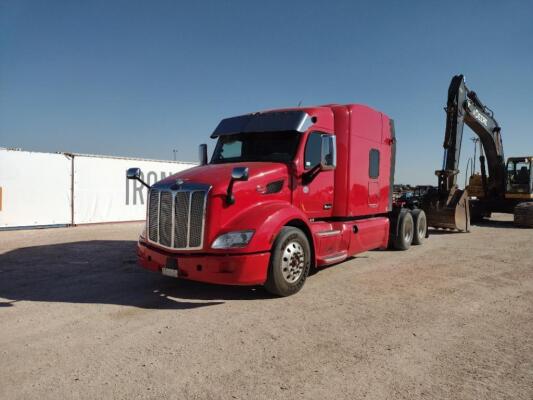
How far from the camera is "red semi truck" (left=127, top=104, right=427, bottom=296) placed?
5.19 metres

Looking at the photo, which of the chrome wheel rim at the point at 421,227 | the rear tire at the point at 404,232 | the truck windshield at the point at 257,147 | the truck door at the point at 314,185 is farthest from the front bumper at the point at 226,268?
the chrome wheel rim at the point at 421,227

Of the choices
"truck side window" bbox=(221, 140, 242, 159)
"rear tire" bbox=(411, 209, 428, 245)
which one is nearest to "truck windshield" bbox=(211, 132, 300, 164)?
"truck side window" bbox=(221, 140, 242, 159)

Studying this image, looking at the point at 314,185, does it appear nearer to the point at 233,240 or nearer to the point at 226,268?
the point at 233,240

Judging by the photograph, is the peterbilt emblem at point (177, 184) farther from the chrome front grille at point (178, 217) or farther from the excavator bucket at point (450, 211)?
the excavator bucket at point (450, 211)

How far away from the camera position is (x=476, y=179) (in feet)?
64.0

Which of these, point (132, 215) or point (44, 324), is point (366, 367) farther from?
point (132, 215)

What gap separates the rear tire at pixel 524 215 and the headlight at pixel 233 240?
14979 millimetres

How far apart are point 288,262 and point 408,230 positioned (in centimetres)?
594

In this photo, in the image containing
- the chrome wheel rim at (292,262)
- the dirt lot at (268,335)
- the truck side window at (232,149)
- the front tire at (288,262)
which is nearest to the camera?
the dirt lot at (268,335)

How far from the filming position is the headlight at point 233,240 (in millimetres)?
5113

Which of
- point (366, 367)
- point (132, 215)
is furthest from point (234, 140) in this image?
point (132, 215)

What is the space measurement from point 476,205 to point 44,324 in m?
18.5

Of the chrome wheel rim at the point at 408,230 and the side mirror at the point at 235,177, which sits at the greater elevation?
the side mirror at the point at 235,177

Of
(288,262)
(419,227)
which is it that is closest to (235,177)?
(288,262)
